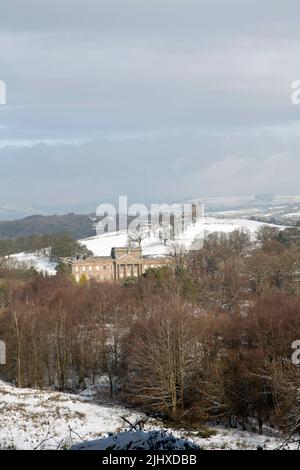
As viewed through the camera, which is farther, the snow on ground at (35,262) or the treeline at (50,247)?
the treeline at (50,247)

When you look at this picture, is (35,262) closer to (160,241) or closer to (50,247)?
(50,247)

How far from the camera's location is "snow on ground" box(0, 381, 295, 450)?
1808cm

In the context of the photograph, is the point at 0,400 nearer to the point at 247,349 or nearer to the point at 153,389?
the point at 153,389

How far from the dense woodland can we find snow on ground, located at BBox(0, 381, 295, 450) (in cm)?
135

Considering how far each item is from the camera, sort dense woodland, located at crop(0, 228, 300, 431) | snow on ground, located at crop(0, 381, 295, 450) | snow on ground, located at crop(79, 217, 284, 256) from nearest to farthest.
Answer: snow on ground, located at crop(0, 381, 295, 450) → dense woodland, located at crop(0, 228, 300, 431) → snow on ground, located at crop(79, 217, 284, 256)

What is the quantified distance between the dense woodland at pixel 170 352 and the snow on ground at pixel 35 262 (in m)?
39.1

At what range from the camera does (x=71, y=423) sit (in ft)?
67.8

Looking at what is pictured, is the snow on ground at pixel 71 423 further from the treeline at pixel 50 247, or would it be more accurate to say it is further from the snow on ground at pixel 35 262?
the treeline at pixel 50 247

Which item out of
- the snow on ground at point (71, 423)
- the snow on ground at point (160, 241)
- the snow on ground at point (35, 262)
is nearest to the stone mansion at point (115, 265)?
the snow on ground at point (35, 262)

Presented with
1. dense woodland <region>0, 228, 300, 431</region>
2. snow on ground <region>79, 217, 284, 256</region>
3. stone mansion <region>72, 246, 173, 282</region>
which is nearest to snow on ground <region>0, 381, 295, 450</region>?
dense woodland <region>0, 228, 300, 431</region>

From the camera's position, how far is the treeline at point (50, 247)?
95.0m

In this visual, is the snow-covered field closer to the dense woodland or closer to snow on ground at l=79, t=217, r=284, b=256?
snow on ground at l=79, t=217, r=284, b=256
